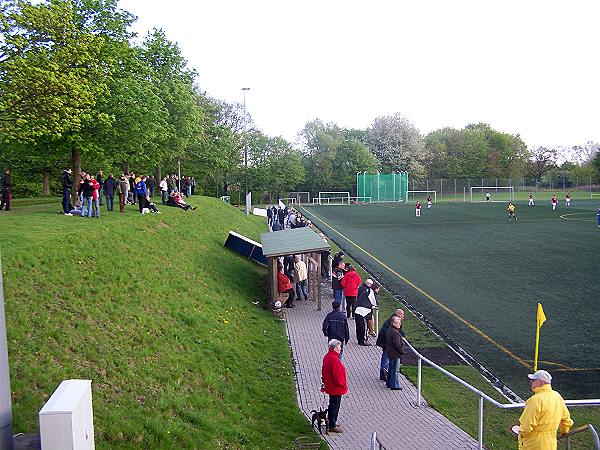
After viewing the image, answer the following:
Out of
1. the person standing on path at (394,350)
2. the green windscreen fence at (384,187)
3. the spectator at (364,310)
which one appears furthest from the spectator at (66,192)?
the green windscreen fence at (384,187)

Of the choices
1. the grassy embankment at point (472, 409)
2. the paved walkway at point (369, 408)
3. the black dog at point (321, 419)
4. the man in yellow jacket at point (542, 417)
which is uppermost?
the man in yellow jacket at point (542, 417)

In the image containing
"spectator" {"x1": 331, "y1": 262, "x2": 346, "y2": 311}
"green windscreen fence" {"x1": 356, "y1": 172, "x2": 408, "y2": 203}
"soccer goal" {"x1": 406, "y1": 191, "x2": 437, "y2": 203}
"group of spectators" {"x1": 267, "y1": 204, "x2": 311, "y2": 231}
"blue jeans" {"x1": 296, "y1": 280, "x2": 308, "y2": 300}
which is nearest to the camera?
"spectator" {"x1": 331, "y1": 262, "x2": 346, "y2": 311}

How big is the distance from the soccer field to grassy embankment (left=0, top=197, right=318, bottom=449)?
539cm

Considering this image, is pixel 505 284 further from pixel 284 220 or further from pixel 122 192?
pixel 284 220

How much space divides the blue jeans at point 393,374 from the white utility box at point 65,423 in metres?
7.13

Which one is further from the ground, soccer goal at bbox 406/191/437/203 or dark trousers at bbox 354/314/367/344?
soccer goal at bbox 406/191/437/203

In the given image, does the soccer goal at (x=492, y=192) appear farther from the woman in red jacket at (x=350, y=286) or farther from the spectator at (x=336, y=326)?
the spectator at (x=336, y=326)

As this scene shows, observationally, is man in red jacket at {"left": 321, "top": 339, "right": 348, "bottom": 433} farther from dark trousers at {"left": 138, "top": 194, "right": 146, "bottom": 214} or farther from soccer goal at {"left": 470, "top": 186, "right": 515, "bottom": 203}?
soccer goal at {"left": 470, "top": 186, "right": 515, "bottom": 203}

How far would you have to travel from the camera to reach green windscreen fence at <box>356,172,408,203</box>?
308 ft

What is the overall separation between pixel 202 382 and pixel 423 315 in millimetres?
9300

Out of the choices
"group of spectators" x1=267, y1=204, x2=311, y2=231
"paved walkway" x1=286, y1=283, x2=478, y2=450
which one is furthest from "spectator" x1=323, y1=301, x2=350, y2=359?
"group of spectators" x1=267, y1=204, x2=311, y2=231

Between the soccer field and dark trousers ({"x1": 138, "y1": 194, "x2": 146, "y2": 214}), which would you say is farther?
dark trousers ({"x1": 138, "y1": 194, "x2": 146, "y2": 214})

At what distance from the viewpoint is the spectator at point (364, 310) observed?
15.0 meters

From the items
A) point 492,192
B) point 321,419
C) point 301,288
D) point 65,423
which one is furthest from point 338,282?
point 492,192
